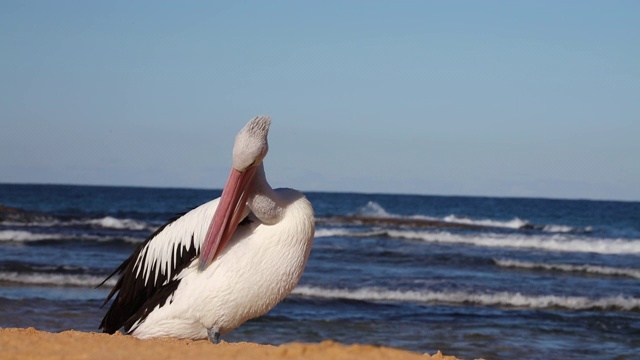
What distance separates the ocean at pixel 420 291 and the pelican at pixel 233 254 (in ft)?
1.85

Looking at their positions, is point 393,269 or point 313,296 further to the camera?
point 393,269

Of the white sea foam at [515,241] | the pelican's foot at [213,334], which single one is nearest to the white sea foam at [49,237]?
the white sea foam at [515,241]

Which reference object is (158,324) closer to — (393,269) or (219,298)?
(219,298)

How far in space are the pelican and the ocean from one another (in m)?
0.56

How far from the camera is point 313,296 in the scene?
13.1 m

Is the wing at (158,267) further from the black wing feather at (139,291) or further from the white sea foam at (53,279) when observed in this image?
the white sea foam at (53,279)

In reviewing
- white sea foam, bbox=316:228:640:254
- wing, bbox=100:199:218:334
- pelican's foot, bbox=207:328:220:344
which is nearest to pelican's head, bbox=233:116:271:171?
wing, bbox=100:199:218:334

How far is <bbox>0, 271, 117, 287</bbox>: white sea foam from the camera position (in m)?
13.9

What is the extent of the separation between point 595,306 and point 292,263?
30.4 ft

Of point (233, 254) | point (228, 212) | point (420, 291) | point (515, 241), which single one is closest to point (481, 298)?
point (420, 291)

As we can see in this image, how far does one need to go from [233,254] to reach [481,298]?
8.94m

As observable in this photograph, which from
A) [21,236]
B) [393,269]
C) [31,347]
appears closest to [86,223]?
[21,236]

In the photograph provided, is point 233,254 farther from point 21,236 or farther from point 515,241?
point 515,241

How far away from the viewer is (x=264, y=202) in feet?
15.3
